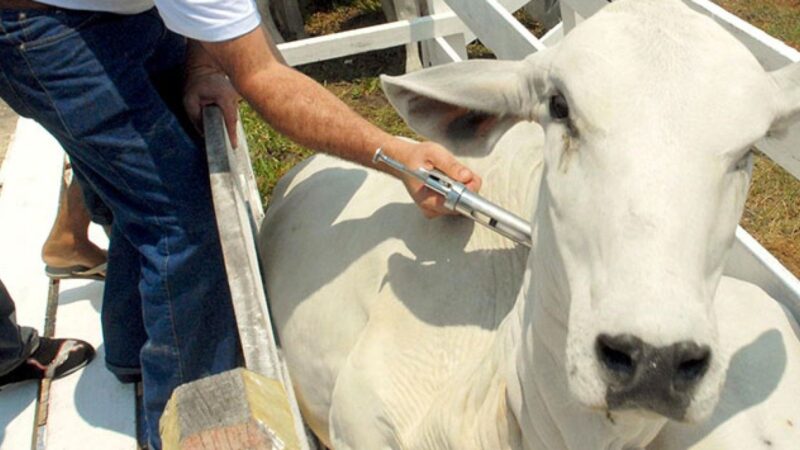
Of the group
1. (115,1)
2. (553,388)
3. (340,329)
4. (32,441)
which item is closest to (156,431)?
(32,441)

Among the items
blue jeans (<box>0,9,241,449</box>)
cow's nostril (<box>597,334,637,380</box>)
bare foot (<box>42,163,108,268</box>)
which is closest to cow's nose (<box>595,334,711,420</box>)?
cow's nostril (<box>597,334,637,380</box>)

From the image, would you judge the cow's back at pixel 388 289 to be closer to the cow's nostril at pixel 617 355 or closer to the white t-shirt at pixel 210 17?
the white t-shirt at pixel 210 17

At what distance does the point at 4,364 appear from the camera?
371cm

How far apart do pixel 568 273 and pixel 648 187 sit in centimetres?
24

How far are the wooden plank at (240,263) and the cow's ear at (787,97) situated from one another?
110 centimetres

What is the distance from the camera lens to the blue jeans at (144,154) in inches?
108

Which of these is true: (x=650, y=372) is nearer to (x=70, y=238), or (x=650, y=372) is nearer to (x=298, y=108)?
(x=298, y=108)

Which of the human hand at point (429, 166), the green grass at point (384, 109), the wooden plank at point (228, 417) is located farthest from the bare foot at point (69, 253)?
the wooden plank at point (228, 417)

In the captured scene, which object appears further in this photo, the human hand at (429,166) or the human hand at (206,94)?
the human hand at (206,94)

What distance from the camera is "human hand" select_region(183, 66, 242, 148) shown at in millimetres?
3039

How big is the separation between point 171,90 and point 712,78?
6.07ft

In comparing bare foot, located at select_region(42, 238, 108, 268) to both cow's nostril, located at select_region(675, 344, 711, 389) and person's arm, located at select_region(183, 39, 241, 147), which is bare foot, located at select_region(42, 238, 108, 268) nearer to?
person's arm, located at select_region(183, 39, 241, 147)

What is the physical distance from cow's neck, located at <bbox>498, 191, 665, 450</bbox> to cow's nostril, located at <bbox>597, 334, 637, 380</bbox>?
0.18 meters

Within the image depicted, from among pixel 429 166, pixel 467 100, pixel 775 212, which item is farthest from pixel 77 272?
pixel 775 212
